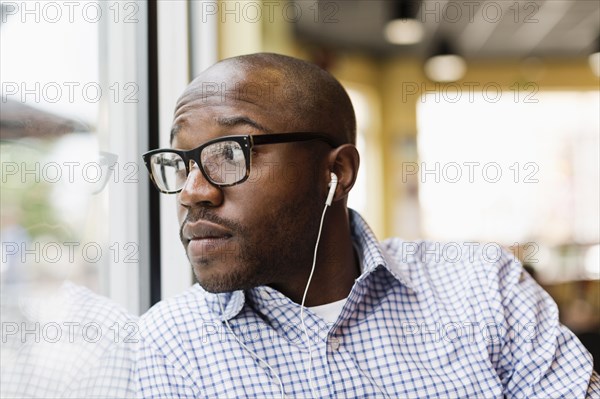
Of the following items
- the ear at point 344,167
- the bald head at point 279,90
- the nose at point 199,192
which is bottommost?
the nose at point 199,192

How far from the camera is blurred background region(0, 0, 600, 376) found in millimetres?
1102

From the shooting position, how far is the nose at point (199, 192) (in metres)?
1.03

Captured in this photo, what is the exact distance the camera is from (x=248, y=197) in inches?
41.1

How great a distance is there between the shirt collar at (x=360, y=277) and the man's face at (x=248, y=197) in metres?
0.03

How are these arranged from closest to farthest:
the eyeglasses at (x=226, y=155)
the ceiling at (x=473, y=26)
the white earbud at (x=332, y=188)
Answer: the eyeglasses at (x=226, y=155)
the white earbud at (x=332, y=188)
the ceiling at (x=473, y=26)

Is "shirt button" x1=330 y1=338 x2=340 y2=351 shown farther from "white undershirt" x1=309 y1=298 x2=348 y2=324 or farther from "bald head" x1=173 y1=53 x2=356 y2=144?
"bald head" x1=173 y1=53 x2=356 y2=144

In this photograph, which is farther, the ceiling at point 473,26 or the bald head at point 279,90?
the ceiling at point 473,26

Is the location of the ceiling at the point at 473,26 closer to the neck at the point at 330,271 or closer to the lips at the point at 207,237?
the neck at the point at 330,271

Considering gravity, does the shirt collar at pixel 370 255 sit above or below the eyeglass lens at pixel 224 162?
below

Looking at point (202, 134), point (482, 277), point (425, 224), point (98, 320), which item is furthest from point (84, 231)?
point (425, 224)

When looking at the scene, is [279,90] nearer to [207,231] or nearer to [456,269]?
[207,231]

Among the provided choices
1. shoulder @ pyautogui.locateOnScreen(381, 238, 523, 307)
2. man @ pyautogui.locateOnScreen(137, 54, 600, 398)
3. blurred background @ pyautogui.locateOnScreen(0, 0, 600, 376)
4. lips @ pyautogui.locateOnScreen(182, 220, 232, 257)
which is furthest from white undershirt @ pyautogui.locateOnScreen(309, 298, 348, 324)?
blurred background @ pyautogui.locateOnScreen(0, 0, 600, 376)

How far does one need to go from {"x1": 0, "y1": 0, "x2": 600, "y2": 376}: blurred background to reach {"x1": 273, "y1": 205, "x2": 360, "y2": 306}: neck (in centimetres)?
42

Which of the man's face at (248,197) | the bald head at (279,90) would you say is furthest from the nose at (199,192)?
the bald head at (279,90)
